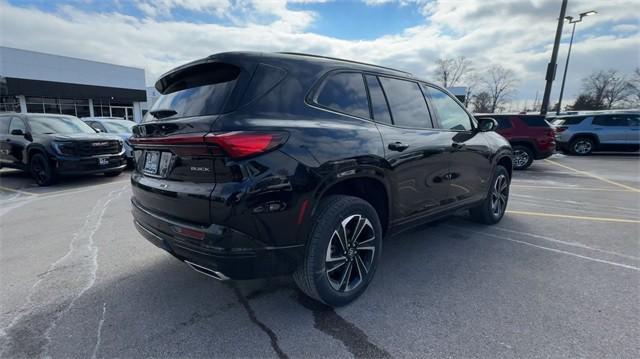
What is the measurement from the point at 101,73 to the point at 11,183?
2597 centimetres

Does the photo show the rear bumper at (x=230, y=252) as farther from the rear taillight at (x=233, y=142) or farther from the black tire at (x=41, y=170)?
the black tire at (x=41, y=170)

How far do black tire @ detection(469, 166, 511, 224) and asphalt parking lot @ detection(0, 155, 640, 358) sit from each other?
0.21 metres

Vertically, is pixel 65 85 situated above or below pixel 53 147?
above

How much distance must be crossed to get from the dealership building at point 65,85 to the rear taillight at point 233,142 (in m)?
31.7

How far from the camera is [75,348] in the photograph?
6.93ft

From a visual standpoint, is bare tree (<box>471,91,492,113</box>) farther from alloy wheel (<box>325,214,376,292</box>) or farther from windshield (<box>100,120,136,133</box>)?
alloy wheel (<box>325,214,376,292</box>)

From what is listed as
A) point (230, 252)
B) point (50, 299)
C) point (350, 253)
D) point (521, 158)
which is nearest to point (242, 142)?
point (230, 252)

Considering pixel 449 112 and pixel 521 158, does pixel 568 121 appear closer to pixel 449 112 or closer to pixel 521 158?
pixel 521 158

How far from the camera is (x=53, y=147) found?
24.7 ft

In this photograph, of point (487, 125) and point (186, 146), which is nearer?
point (186, 146)

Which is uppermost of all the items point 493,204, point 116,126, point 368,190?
point 116,126

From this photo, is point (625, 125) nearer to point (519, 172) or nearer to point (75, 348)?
point (519, 172)

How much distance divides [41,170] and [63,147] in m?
0.99

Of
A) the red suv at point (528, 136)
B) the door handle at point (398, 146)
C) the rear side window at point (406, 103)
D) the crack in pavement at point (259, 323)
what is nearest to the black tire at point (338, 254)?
the crack in pavement at point (259, 323)
